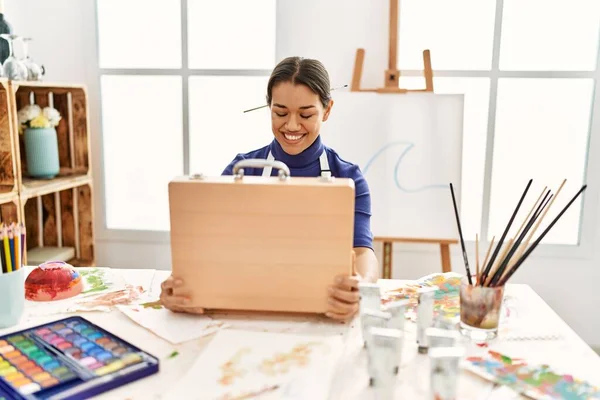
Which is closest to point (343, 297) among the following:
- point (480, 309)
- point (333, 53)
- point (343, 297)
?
point (343, 297)

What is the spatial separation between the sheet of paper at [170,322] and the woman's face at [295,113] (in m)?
0.54

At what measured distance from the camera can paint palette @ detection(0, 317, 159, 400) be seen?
724 mm

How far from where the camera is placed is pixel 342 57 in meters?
2.32

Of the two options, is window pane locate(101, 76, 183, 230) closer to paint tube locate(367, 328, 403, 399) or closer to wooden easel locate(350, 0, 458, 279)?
wooden easel locate(350, 0, 458, 279)

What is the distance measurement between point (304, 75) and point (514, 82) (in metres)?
1.36

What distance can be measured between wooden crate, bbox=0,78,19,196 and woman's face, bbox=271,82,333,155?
111cm

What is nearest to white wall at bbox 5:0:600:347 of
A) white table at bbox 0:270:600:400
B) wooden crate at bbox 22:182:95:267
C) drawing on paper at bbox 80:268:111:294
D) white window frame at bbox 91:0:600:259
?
white window frame at bbox 91:0:600:259

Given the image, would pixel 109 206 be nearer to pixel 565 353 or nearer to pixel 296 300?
pixel 296 300

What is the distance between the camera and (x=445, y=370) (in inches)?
26.4

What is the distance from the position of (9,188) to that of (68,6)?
0.98 meters

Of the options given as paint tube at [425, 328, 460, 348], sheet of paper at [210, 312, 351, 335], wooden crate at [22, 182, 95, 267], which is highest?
paint tube at [425, 328, 460, 348]

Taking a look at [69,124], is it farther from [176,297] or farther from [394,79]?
[176,297]

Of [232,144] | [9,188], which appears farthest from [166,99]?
[9,188]

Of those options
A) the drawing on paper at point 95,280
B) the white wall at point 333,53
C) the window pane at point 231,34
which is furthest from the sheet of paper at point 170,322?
the window pane at point 231,34
